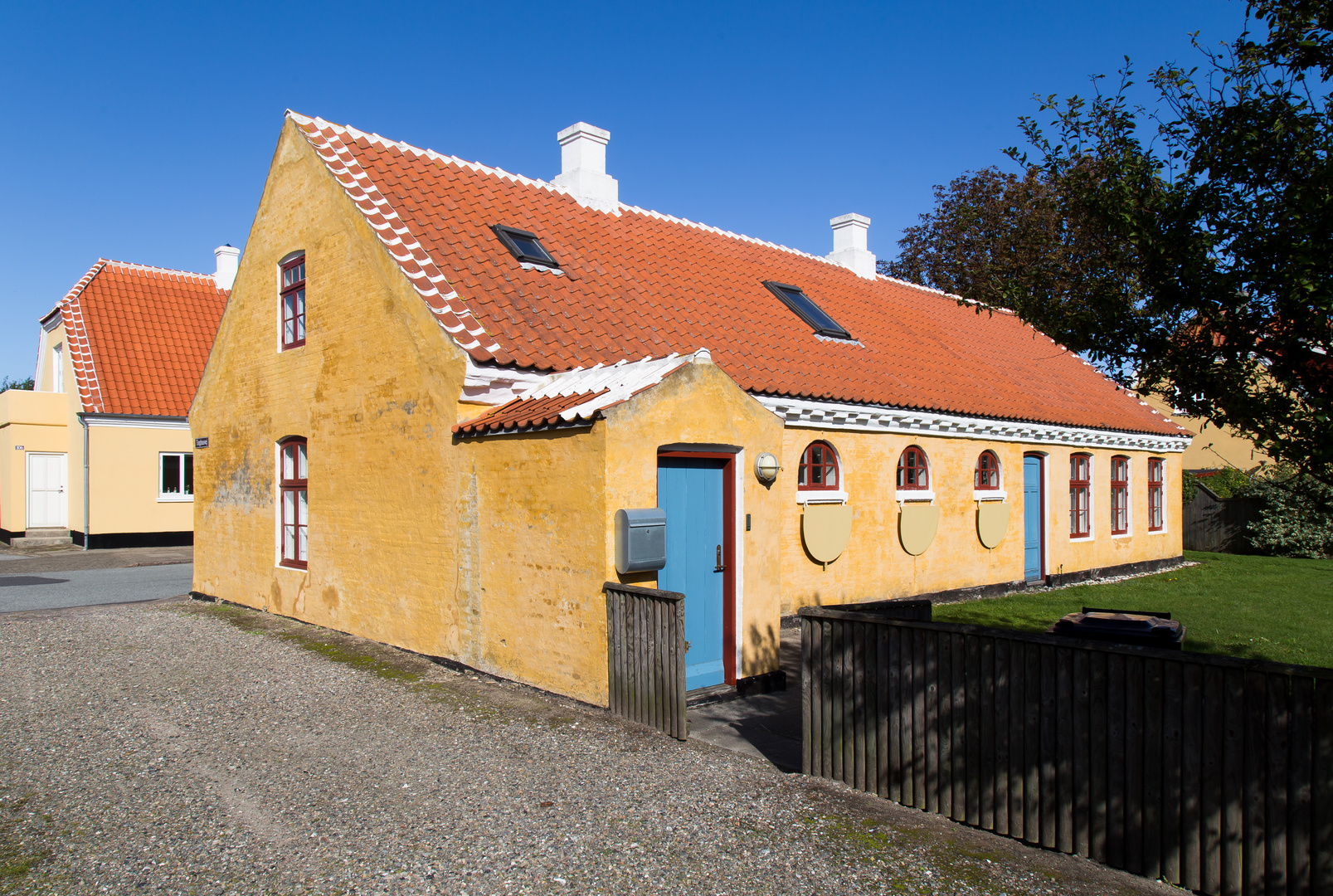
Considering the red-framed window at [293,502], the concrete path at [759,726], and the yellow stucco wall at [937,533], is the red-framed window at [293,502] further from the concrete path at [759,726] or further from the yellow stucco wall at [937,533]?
the concrete path at [759,726]

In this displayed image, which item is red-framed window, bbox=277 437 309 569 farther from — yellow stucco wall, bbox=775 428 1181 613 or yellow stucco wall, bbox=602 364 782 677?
yellow stucco wall, bbox=602 364 782 677

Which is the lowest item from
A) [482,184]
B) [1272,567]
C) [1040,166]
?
[1272,567]

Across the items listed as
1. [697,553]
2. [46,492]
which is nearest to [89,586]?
[46,492]

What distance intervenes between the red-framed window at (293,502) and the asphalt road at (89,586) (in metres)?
3.82

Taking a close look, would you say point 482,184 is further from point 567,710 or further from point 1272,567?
point 1272,567

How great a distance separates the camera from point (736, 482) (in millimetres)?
7805

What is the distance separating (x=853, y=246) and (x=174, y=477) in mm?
17612

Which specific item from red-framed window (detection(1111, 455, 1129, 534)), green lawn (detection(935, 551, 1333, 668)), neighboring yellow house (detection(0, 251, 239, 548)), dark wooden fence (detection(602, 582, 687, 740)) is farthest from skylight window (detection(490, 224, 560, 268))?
neighboring yellow house (detection(0, 251, 239, 548))

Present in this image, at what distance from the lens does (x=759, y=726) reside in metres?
6.80

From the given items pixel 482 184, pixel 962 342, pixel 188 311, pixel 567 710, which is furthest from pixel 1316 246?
pixel 188 311

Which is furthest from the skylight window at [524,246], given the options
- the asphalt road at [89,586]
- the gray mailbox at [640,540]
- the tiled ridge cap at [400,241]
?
the asphalt road at [89,586]

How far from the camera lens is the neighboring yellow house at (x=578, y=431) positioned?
7508 mm

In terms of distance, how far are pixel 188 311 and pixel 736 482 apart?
23135mm

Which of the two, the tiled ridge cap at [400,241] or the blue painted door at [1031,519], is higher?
the tiled ridge cap at [400,241]
